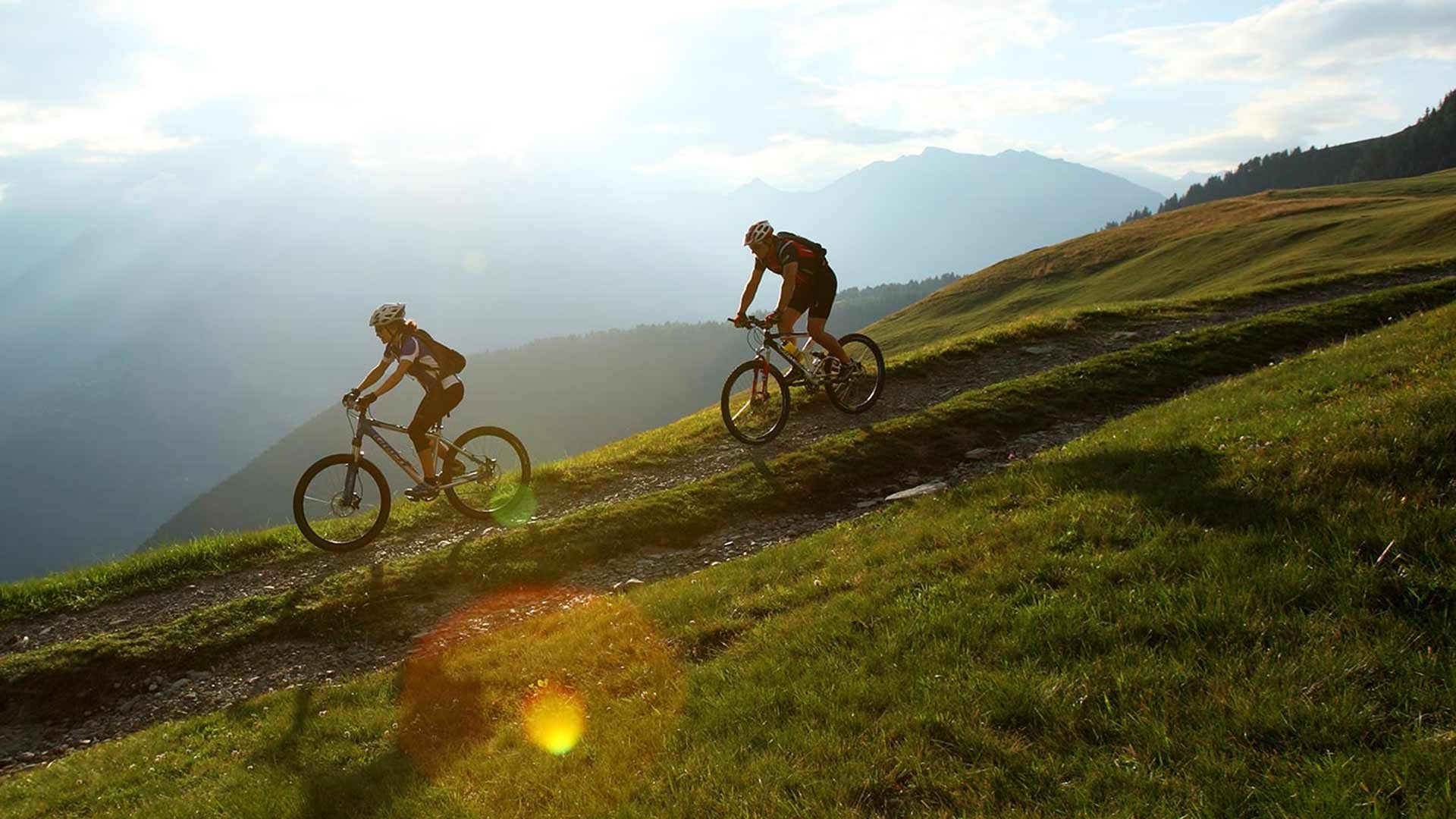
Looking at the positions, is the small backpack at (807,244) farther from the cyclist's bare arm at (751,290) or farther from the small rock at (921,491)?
the small rock at (921,491)

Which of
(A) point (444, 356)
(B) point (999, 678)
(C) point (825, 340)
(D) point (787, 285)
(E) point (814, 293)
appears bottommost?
(B) point (999, 678)

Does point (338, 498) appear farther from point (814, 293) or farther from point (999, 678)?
point (999, 678)

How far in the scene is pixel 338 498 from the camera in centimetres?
1352

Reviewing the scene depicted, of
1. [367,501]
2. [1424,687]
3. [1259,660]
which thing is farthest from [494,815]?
[367,501]

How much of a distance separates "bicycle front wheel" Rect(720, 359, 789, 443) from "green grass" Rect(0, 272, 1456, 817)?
726 cm

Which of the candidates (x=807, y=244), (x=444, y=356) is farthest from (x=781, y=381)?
(x=444, y=356)

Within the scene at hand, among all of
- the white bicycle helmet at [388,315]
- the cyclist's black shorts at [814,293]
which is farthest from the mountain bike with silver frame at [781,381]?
the white bicycle helmet at [388,315]

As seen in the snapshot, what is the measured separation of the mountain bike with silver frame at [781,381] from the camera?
664 inches

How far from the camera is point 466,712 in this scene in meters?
7.50

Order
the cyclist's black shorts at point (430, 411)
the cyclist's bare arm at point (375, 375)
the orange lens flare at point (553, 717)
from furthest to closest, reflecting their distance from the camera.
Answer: the cyclist's black shorts at point (430, 411)
the cyclist's bare arm at point (375, 375)
the orange lens flare at point (553, 717)

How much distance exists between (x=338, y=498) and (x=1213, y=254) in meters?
78.4

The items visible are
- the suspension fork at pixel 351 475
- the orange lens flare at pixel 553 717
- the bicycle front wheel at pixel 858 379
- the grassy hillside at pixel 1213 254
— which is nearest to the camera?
the orange lens flare at pixel 553 717

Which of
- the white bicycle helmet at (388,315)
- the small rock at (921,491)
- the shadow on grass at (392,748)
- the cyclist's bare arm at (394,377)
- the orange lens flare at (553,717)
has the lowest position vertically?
the shadow on grass at (392,748)

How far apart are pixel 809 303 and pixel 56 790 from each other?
13.9m
